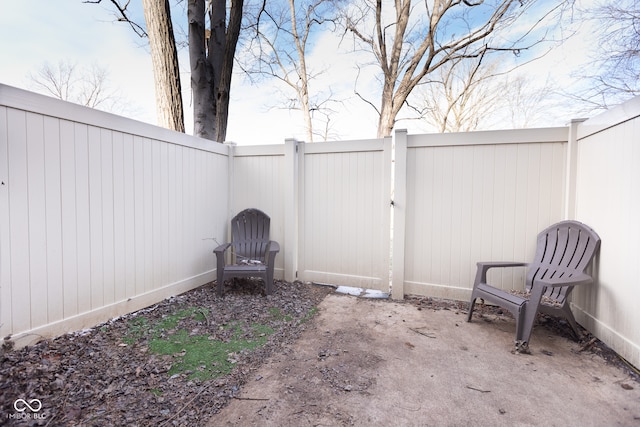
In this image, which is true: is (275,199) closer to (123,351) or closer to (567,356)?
(123,351)

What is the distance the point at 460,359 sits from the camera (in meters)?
2.01

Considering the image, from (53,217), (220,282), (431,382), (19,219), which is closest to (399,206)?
(431,382)

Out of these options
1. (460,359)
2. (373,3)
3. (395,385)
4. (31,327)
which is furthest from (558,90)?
(31,327)

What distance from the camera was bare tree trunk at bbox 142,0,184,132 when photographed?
13.3ft

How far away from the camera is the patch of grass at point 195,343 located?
6.05 ft

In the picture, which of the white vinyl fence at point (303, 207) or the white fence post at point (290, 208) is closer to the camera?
the white vinyl fence at point (303, 207)

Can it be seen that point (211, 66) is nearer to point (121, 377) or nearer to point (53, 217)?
point (53, 217)

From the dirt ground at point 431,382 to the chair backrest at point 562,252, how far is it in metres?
0.47

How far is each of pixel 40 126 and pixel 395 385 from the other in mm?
2971

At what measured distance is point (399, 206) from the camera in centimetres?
318

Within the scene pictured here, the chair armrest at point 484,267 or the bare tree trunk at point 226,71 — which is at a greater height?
the bare tree trunk at point 226,71
